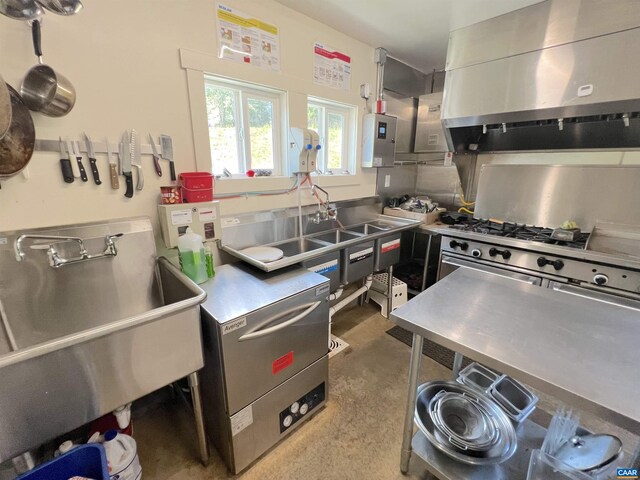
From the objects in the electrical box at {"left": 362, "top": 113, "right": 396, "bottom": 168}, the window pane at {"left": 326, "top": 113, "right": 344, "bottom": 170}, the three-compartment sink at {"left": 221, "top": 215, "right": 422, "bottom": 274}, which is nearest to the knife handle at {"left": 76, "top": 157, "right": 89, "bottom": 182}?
the three-compartment sink at {"left": 221, "top": 215, "right": 422, "bottom": 274}

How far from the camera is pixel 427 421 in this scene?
4.11 ft

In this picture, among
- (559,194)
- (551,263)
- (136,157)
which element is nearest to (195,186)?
(136,157)

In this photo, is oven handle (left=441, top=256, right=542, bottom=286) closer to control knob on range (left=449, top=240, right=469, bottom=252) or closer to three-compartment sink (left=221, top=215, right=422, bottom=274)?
control knob on range (left=449, top=240, right=469, bottom=252)

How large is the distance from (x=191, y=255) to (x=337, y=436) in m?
1.23

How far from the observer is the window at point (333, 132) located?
7.84 ft

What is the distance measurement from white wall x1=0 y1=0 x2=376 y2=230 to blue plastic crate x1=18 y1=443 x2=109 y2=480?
928 millimetres

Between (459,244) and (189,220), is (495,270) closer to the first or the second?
(459,244)

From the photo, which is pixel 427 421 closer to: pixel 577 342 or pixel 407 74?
pixel 577 342

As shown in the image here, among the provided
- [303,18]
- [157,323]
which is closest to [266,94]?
[303,18]

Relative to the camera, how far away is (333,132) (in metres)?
2.56

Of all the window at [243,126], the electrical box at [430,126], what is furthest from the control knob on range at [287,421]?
the electrical box at [430,126]

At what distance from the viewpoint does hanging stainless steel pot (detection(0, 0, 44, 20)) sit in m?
1.03

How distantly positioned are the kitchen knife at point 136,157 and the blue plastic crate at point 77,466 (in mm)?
1130

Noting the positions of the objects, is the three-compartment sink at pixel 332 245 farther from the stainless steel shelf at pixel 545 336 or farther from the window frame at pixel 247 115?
the stainless steel shelf at pixel 545 336
